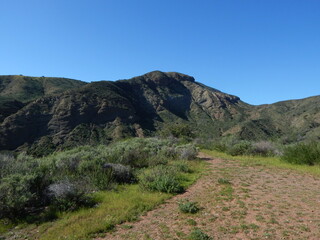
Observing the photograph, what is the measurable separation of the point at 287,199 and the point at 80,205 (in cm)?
616

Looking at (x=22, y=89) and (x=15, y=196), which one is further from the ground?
(x=22, y=89)

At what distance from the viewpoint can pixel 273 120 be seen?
252ft

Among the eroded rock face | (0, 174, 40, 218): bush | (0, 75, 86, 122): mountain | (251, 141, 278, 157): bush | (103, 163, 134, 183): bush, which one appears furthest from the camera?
(0, 75, 86, 122): mountain

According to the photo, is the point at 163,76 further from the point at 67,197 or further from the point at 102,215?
the point at 102,215

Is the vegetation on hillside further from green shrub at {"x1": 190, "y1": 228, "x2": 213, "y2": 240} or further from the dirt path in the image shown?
green shrub at {"x1": 190, "y1": 228, "x2": 213, "y2": 240}

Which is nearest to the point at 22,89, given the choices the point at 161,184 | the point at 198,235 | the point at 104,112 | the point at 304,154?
the point at 104,112

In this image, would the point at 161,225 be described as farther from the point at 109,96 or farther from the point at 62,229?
the point at 109,96

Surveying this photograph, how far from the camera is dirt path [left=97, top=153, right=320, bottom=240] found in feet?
16.0

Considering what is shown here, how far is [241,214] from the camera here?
5824mm

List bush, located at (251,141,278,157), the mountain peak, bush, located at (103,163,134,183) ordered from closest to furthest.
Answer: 1. bush, located at (103,163,134,183)
2. bush, located at (251,141,278,157)
3. the mountain peak

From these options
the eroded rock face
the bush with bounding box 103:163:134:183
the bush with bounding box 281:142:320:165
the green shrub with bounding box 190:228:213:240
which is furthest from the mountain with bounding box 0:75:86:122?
the green shrub with bounding box 190:228:213:240

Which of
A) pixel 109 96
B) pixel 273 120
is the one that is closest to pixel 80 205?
pixel 109 96

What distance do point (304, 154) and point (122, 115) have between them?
63.2m

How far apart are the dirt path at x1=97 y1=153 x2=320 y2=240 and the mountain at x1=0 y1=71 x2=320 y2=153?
143 ft
